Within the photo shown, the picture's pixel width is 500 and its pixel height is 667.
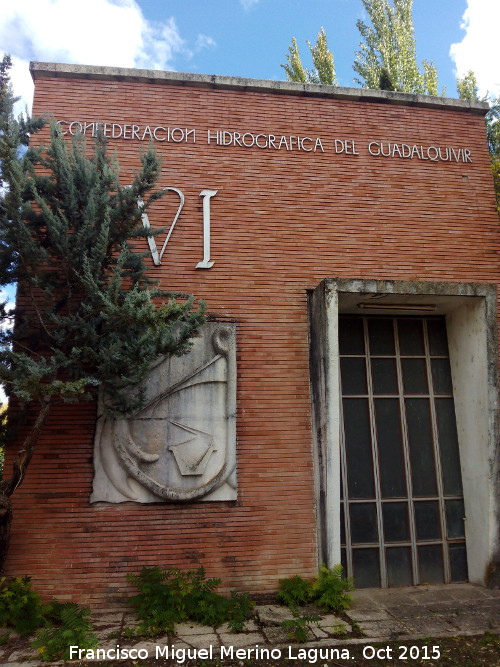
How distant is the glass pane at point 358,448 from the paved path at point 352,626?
1.30 meters

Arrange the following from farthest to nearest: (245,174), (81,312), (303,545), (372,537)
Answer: (245,174) < (372,537) < (303,545) < (81,312)

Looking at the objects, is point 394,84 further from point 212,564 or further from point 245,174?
point 212,564

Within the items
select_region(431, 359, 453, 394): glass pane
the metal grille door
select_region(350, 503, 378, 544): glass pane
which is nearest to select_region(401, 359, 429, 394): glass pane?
the metal grille door

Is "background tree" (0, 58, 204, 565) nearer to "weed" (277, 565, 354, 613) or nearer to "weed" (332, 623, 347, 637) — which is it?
"weed" (277, 565, 354, 613)

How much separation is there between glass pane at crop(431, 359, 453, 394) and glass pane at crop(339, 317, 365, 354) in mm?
1097

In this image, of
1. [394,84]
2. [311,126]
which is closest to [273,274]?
[311,126]

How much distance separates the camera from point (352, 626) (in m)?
5.27

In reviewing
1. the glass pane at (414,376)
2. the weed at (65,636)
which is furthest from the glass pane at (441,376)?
Answer: the weed at (65,636)

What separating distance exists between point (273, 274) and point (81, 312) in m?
2.56

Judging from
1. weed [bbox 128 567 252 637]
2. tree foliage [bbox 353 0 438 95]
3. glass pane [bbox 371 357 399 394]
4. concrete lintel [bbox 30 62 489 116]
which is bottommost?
weed [bbox 128 567 252 637]

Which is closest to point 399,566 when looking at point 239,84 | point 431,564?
point 431,564

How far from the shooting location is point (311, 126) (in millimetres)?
7562

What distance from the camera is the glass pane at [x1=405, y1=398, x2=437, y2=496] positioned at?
7.01m

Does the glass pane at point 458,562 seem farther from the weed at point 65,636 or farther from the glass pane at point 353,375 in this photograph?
the weed at point 65,636
